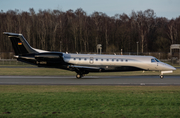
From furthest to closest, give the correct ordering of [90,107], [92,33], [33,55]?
[92,33] → [33,55] → [90,107]

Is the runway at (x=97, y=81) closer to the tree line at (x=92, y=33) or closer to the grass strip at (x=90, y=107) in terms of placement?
the grass strip at (x=90, y=107)

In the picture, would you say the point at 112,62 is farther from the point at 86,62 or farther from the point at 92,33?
the point at 92,33

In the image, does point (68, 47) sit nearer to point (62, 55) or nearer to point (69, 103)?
point (62, 55)

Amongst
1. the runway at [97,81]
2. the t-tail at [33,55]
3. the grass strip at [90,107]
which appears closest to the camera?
the grass strip at [90,107]

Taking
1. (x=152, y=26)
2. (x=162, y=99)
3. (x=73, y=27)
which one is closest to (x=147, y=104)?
(x=162, y=99)

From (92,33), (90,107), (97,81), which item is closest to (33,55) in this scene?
(97,81)

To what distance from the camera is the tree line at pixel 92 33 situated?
84.9 meters

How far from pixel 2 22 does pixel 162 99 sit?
303 feet

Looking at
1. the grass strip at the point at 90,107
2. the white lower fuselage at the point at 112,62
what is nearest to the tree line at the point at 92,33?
the white lower fuselage at the point at 112,62

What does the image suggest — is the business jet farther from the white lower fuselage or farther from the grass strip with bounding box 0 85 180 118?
the grass strip with bounding box 0 85 180 118

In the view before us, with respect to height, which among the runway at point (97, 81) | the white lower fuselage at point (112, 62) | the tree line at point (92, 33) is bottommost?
the runway at point (97, 81)

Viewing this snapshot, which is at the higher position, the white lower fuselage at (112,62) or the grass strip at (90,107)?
the white lower fuselage at (112,62)

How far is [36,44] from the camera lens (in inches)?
3413

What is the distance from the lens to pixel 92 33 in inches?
3398
